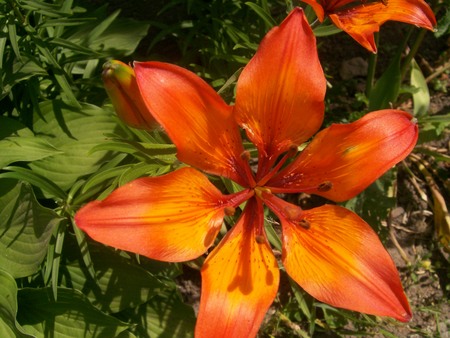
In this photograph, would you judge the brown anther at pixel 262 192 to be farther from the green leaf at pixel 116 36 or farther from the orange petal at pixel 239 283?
the green leaf at pixel 116 36

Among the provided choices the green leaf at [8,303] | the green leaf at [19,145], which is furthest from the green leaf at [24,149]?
the green leaf at [8,303]

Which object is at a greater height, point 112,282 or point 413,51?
point 413,51

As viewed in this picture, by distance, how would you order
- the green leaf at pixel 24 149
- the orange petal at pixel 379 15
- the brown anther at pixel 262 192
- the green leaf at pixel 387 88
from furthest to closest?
the green leaf at pixel 387 88 → the green leaf at pixel 24 149 → the orange petal at pixel 379 15 → the brown anther at pixel 262 192

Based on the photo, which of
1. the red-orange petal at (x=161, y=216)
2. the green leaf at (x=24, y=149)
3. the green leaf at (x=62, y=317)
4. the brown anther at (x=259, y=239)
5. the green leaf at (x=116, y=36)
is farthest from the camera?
the green leaf at (x=116, y=36)

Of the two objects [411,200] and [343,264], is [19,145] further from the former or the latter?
[411,200]

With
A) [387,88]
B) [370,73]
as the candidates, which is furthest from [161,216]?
[370,73]

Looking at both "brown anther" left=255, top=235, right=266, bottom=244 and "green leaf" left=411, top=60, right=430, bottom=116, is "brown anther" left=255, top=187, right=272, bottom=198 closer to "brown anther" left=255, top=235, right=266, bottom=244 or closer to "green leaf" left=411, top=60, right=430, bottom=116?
"brown anther" left=255, top=235, right=266, bottom=244
